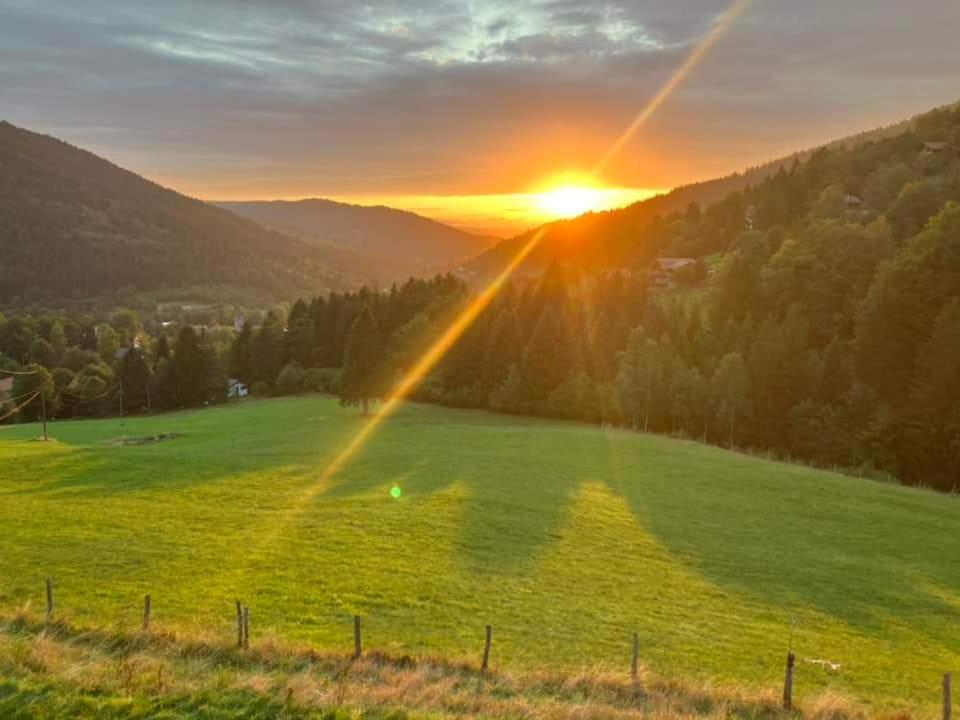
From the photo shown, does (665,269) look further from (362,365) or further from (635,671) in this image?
(635,671)

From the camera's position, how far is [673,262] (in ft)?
496

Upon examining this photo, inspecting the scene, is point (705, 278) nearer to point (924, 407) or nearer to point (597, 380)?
point (597, 380)

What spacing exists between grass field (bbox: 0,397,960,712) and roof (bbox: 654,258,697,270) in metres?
107

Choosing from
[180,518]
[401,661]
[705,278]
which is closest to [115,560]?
[180,518]

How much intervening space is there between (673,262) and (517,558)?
136 metres

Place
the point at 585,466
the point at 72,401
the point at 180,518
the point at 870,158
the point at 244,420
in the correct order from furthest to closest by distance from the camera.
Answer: the point at 870,158, the point at 72,401, the point at 244,420, the point at 585,466, the point at 180,518

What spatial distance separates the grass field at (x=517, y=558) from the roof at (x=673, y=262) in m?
107

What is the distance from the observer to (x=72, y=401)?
102 meters

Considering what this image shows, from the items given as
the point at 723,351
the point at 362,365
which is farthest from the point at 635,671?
the point at 723,351

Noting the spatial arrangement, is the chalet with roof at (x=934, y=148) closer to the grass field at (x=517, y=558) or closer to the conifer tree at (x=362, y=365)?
the grass field at (x=517, y=558)

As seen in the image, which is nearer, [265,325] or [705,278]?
[265,325]

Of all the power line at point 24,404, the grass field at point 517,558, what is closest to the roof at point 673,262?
the grass field at point 517,558

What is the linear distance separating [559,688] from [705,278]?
133898 mm

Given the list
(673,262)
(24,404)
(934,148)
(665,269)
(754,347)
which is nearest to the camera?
(754,347)
